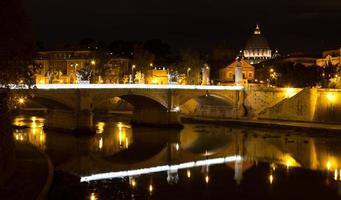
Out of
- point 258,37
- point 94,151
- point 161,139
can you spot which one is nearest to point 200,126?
point 161,139

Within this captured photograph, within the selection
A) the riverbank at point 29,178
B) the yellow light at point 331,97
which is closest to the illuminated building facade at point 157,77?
the yellow light at point 331,97

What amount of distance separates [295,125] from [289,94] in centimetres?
646

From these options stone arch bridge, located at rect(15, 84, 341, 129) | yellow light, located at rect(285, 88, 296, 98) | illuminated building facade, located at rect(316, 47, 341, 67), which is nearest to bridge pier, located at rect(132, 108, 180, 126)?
stone arch bridge, located at rect(15, 84, 341, 129)

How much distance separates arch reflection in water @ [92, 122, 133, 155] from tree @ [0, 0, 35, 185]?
547 inches

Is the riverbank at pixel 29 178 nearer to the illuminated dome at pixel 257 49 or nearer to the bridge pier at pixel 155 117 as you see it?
the bridge pier at pixel 155 117

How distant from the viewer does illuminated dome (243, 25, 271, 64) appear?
12832 cm

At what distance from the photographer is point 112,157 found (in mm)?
33094

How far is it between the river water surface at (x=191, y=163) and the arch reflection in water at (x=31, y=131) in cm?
8

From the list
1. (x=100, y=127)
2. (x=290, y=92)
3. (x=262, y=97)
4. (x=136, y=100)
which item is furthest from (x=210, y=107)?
(x=100, y=127)

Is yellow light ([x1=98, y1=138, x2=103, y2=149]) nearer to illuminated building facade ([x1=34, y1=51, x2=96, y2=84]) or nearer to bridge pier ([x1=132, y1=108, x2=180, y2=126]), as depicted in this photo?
bridge pier ([x1=132, y1=108, x2=180, y2=126])

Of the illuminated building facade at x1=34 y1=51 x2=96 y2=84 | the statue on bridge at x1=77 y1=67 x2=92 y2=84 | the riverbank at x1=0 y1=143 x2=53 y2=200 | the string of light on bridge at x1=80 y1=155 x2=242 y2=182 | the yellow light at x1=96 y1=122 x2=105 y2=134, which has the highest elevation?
the illuminated building facade at x1=34 y1=51 x2=96 y2=84

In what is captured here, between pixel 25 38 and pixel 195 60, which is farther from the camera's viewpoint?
pixel 195 60

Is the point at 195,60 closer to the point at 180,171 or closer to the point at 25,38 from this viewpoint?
the point at 180,171

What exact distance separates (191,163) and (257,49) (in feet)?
332
